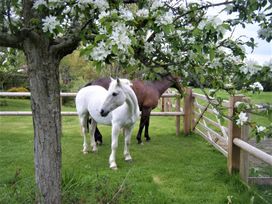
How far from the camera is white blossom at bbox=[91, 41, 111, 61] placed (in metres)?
1.71

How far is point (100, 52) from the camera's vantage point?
171 cm

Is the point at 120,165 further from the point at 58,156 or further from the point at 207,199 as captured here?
the point at 58,156

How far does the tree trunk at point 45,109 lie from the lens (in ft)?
8.96

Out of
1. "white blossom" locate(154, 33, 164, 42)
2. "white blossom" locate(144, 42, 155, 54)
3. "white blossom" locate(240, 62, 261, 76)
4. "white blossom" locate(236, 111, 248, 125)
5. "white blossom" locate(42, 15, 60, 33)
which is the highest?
"white blossom" locate(42, 15, 60, 33)

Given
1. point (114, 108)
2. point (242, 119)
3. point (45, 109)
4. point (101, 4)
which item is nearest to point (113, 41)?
point (101, 4)

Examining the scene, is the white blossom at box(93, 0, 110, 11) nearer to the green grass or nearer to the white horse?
the green grass

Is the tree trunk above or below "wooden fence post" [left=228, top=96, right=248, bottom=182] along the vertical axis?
above

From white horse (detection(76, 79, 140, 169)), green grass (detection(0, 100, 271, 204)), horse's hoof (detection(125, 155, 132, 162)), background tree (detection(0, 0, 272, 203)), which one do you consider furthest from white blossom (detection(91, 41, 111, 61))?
horse's hoof (detection(125, 155, 132, 162))

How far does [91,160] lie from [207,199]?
2543mm

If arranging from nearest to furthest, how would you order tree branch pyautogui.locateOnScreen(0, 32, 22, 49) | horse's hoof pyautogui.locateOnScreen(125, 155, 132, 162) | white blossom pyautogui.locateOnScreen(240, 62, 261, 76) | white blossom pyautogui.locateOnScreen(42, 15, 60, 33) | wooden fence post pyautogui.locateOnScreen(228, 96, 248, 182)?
white blossom pyautogui.locateOnScreen(42, 15, 60, 33) < white blossom pyautogui.locateOnScreen(240, 62, 261, 76) < tree branch pyautogui.locateOnScreen(0, 32, 22, 49) < wooden fence post pyautogui.locateOnScreen(228, 96, 248, 182) < horse's hoof pyautogui.locateOnScreen(125, 155, 132, 162)

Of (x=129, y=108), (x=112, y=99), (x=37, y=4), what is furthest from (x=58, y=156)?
(x=129, y=108)

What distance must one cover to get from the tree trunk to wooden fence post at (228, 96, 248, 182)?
8.55 ft

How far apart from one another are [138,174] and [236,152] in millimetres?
1450

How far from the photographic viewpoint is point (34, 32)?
2625 millimetres
